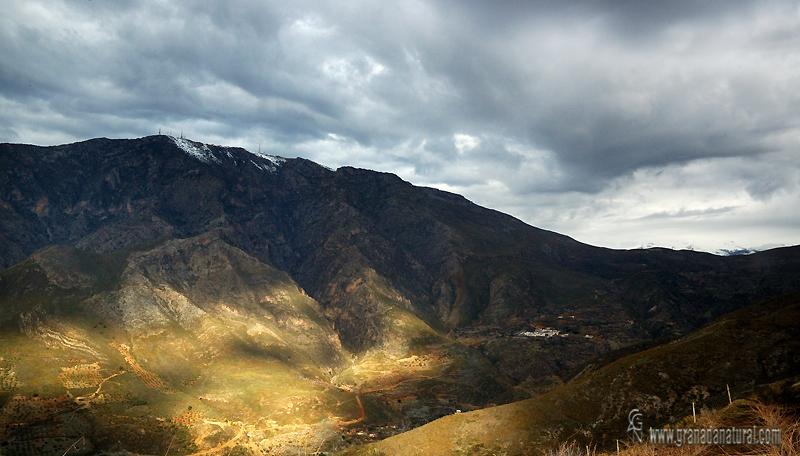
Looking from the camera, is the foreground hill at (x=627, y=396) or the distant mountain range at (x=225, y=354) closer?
the foreground hill at (x=627, y=396)

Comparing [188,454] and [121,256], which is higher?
[121,256]

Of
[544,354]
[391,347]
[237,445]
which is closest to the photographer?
[237,445]

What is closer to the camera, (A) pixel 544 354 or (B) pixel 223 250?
(A) pixel 544 354

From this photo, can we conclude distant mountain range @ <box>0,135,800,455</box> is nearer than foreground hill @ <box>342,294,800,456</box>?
No

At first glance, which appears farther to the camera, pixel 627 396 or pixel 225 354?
pixel 225 354

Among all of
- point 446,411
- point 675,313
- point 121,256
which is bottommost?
point 446,411

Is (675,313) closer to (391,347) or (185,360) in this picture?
(391,347)

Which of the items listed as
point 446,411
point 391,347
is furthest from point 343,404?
point 391,347

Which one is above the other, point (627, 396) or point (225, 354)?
point (627, 396)
